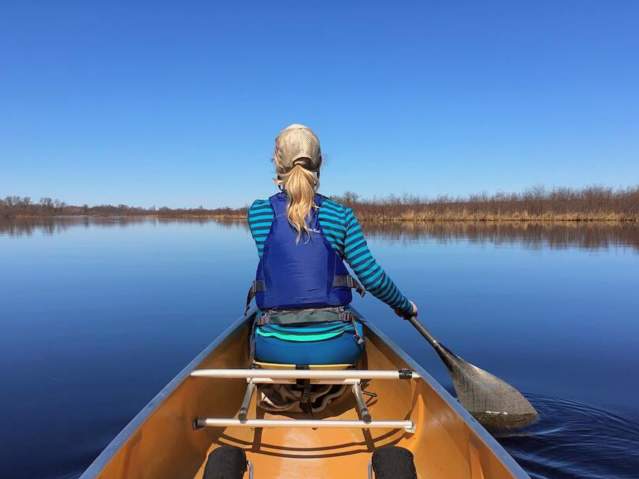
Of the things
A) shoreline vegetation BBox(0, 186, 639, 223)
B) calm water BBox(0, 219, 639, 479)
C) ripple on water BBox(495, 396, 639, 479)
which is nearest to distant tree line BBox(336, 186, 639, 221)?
shoreline vegetation BBox(0, 186, 639, 223)

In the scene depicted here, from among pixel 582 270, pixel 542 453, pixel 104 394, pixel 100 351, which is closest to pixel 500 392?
pixel 542 453

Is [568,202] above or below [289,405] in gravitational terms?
above

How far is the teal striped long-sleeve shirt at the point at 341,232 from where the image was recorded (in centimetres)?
257

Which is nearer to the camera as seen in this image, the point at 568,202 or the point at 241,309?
the point at 241,309

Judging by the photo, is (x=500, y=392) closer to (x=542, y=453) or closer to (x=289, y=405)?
(x=542, y=453)

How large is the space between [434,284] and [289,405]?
8.51m

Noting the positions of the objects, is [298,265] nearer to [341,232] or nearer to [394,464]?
[341,232]

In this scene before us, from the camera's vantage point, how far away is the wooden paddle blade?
394cm

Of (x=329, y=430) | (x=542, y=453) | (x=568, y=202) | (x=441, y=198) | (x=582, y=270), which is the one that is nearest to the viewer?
(x=329, y=430)

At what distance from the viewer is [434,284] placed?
11008mm

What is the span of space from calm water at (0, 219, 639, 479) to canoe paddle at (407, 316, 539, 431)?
0.50ft

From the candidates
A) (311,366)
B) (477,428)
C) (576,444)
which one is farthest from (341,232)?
(576,444)

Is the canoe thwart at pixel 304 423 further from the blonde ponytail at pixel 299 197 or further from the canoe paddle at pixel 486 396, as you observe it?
the canoe paddle at pixel 486 396

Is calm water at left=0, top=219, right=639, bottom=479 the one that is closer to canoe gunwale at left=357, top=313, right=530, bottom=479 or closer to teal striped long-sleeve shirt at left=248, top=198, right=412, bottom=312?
canoe gunwale at left=357, top=313, right=530, bottom=479
